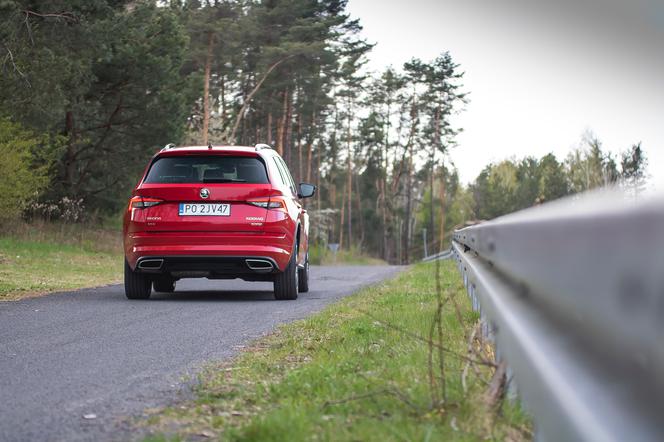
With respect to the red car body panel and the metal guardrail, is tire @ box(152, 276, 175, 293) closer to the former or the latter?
the red car body panel

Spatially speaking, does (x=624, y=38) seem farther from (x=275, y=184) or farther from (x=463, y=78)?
(x=275, y=184)

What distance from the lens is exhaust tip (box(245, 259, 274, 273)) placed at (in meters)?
11.1

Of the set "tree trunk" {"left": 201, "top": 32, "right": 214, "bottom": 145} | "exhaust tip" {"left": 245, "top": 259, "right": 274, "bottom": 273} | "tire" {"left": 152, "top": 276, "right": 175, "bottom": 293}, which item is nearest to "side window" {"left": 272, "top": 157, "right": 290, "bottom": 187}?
"exhaust tip" {"left": 245, "top": 259, "right": 274, "bottom": 273}

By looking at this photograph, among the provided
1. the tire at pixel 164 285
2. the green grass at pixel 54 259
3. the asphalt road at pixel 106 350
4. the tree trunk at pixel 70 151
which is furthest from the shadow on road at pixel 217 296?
the tree trunk at pixel 70 151

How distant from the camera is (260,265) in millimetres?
11156

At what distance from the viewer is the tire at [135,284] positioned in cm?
1156

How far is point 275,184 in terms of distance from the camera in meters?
Result: 11.2

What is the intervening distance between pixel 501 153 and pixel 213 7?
94.9 meters

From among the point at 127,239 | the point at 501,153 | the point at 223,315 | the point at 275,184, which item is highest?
the point at 501,153

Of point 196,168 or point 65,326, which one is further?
point 196,168

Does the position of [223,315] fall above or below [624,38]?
below

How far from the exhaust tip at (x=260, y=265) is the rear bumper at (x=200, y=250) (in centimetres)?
3

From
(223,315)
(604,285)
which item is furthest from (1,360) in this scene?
(604,285)

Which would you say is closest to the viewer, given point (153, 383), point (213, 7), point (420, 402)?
point (420, 402)
